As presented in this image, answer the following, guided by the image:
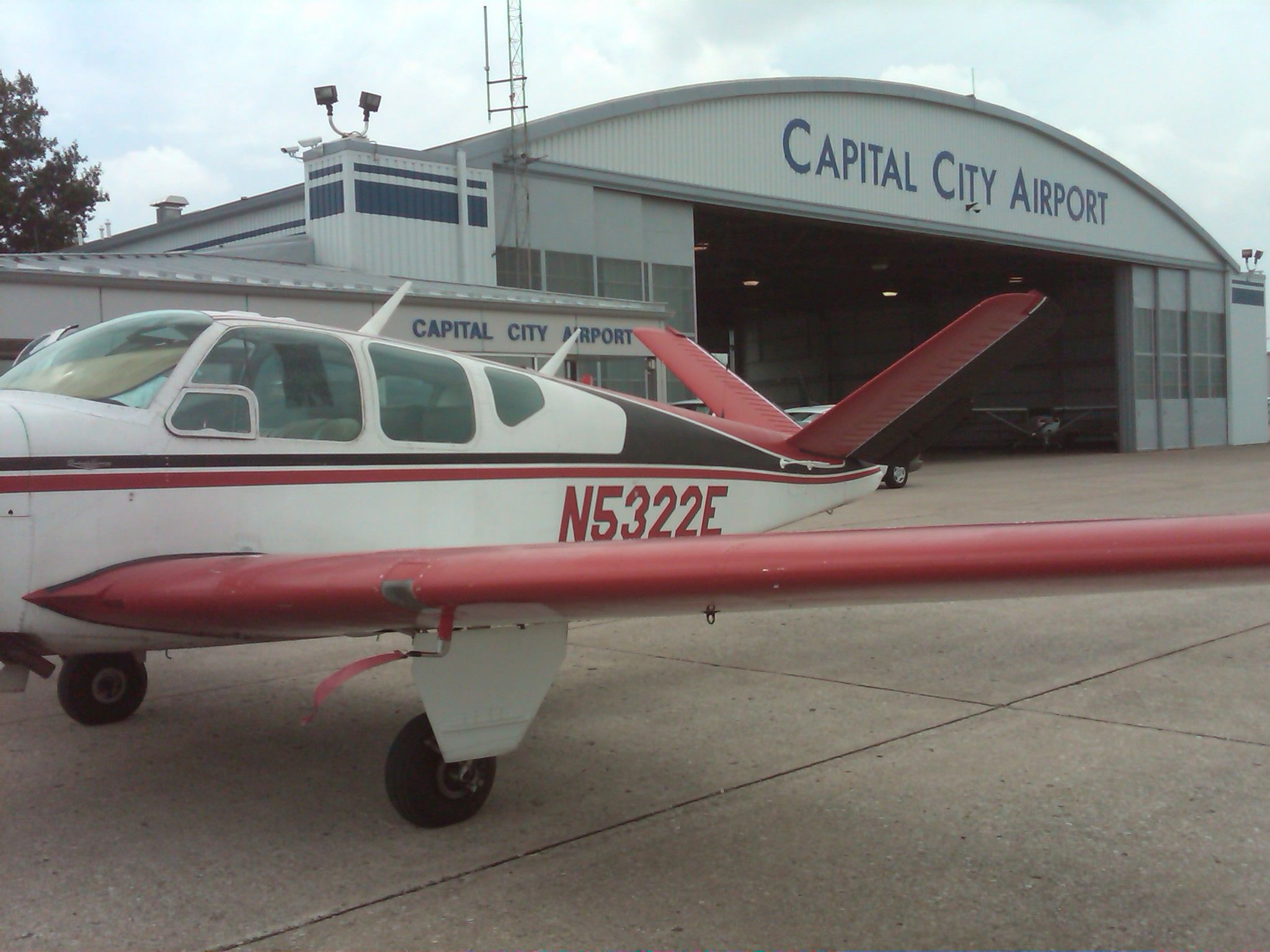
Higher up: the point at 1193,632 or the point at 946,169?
the point at 946,169

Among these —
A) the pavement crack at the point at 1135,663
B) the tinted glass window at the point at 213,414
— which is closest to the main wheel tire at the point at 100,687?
the tinted glass window at the point at 213,414

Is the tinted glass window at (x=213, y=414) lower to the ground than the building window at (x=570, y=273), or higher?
lower

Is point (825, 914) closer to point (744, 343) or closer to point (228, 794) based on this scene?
point (228, 794)

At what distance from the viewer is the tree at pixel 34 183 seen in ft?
125

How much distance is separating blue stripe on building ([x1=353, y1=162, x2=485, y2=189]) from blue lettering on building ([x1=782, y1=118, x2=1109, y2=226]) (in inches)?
329

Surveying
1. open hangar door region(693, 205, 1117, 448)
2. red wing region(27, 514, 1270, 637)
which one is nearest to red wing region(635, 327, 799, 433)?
red wing region(27, 514, 1270, 637)

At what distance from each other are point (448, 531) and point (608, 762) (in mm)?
1158

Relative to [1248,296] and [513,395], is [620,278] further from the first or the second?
[1248,296]

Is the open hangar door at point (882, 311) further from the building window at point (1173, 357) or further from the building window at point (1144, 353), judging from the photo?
the building window at point (1173, 357)

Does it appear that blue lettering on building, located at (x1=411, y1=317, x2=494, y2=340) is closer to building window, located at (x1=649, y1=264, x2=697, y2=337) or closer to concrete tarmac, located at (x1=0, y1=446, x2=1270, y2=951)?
building window, located at (x1=649, y1=264, x2=697, y2=337)

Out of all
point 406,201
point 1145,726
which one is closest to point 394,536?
point 1145,726

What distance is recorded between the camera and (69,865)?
11.2ft

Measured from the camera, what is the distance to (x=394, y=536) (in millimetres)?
4168

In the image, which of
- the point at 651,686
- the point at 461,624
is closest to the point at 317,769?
the point at 461,624
